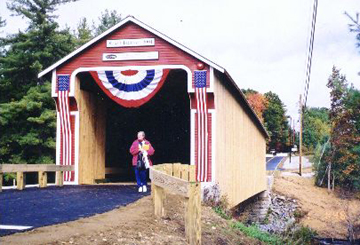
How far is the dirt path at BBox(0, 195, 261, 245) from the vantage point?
636 centimetres

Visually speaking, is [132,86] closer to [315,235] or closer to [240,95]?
[240,95]

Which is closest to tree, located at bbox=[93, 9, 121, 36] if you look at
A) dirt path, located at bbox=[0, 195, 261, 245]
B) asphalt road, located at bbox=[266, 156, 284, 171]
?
asphalt road, located at bbox=[266, 156, 284, 171]

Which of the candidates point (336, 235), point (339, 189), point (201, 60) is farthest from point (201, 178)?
point (339, 189)

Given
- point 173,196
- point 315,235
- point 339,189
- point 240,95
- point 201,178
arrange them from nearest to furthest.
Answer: point 173,196 < point 201,178 < point 240,95 < point 315,235 < point 339,189

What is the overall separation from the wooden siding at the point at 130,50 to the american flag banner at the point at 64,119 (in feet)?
1.08

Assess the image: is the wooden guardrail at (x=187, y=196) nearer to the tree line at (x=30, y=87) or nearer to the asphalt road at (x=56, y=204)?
the asphalt road at (x=56, y=204)

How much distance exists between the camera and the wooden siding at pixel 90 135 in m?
15.0

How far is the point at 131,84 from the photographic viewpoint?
1437 cm

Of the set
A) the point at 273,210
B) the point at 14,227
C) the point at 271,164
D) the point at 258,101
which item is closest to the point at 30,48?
the point at 273,210

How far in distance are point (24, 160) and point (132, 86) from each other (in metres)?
13.8

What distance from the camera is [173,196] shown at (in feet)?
35.8

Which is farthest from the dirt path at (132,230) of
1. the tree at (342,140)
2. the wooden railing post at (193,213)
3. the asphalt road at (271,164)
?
the asphalt road at (271,164)

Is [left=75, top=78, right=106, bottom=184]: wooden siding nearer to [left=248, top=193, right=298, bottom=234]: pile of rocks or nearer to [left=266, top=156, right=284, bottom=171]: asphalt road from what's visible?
[left=248, top=193, right=298, bottom=234]: pile of rocks

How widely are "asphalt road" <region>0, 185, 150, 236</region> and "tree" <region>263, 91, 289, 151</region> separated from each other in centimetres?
6791
